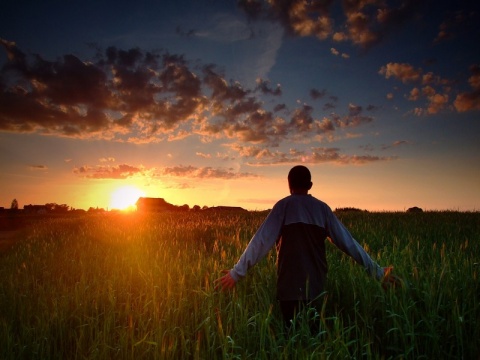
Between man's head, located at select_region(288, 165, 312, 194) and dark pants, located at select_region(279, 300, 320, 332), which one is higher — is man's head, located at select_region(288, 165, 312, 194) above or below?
above

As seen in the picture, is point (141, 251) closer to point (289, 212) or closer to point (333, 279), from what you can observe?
point (333, 279)

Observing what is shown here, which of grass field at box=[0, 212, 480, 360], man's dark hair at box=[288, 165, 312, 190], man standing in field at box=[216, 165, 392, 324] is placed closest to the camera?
grass field at box=[0, 212, 480, 360]

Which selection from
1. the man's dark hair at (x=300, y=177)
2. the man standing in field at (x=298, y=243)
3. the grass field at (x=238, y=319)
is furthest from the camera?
the man's dark hair at (x=300, y=177)

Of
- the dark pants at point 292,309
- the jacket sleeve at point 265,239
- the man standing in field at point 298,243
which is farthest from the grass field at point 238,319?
the jacket sleeve at point 265,239

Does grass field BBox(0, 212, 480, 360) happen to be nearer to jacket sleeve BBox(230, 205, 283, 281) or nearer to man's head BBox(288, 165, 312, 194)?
jacket sleeve BBox(230, 205, 283, 281)

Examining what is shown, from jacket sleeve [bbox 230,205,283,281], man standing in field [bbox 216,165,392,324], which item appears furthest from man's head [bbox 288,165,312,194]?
jacket sleeve [bbox 230,205,283,281]

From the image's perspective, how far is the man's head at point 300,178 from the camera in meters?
3.94

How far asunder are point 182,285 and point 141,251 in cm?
387

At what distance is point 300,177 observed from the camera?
155 inches

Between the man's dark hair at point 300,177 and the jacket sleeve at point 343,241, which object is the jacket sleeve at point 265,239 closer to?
the man's dark hair at point 300,177

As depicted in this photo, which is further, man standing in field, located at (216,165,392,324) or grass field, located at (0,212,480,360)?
man standing in field, located at (216,165,392,324)

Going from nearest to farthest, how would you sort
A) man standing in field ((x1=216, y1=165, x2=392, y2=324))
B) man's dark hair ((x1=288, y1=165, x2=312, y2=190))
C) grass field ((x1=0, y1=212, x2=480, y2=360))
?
grass field ((x1=0, y1=212, x2=480, y2=360)) < man standing in field ((x1=216, y1=165, x2=392, y2=324)) < man's dark hair ((x1=288, y1=165, x2=312, y2=190))

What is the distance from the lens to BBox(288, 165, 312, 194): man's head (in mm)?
3936

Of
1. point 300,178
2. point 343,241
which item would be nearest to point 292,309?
point 343,241
